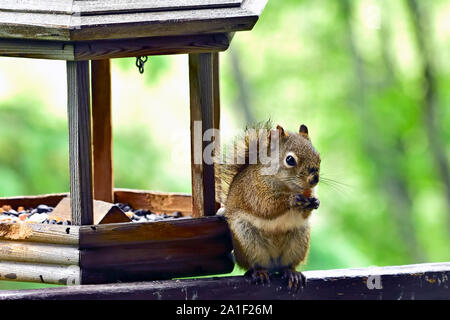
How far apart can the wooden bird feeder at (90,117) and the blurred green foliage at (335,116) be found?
2.37m

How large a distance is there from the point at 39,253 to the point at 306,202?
3.45 feet

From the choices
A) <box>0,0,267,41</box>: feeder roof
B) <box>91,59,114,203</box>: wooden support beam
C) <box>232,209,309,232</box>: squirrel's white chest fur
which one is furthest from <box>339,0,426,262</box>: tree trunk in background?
<box>0,0,267,41</box>: feeder roof

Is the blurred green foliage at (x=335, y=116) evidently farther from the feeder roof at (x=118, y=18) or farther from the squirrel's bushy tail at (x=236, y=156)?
the feeder roof at (x=118, y=18)

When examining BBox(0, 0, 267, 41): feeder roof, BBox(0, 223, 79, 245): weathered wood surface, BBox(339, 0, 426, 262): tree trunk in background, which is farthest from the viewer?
BBox(339, 0, 426, 262): tree trunk in background

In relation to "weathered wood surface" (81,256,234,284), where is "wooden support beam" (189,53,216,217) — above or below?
above

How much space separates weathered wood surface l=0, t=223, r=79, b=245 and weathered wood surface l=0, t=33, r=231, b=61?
2.06ft

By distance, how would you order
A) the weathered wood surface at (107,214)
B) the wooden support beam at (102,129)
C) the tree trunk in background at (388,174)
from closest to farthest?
the weathered wood surface at (107,214), the wooden support beam at (102,129), the tree trunk in background at (388,174)

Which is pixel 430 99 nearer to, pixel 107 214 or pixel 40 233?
pixel 107 214

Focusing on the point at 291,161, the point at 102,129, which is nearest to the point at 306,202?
the point at 291,161

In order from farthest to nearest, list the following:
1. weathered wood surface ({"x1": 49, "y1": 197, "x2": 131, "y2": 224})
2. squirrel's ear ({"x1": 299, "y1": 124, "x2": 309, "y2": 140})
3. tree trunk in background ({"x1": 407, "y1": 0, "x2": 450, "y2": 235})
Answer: tree trunk in background ({"x1": 407, "y1": 0, "x2": 450, "y2": 235}), squirrel's ear ({"x1": 299, "y1": 124, "x2": 309, "y2": 140}), weathered wood surface ({"x1": 49, "y1": 197, "x2": 131, "y2": 224})

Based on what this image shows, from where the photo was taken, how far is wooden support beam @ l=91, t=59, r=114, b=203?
3443mm

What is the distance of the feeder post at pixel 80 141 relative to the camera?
2627 mm

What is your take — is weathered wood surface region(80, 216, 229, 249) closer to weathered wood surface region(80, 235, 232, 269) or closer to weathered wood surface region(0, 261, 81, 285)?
weathered wood surface region(80, 235, 232, 269)

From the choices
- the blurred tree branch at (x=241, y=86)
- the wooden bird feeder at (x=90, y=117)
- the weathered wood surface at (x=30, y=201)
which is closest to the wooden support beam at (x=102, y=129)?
the weathered wood surface at (x=30, y=201)
